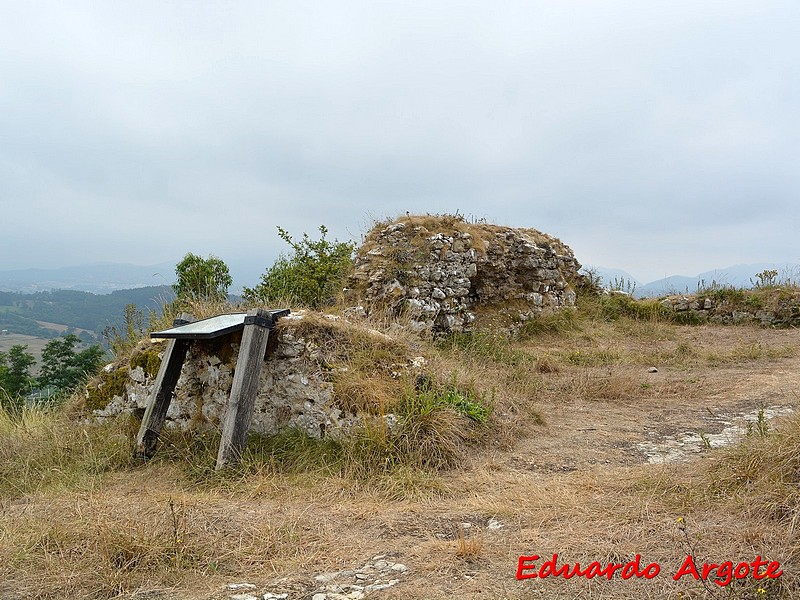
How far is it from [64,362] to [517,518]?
1186cm

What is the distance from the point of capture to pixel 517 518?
150 inches

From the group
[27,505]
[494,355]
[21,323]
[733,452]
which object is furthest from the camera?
[21,323]

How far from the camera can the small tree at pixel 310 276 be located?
34.8 ft

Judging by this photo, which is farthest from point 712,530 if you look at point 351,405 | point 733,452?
point 351,405

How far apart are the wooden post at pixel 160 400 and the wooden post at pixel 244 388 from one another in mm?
821

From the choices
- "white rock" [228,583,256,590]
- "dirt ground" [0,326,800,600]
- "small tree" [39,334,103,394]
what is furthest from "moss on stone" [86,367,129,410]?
"small tree" [39,334,103,394]

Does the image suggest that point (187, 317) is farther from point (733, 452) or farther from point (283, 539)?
point (733, 452)

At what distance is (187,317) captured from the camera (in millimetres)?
6074

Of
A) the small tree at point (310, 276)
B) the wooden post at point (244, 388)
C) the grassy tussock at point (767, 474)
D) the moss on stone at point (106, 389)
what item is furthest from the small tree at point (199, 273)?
the grassy tussock at point (767, 474)

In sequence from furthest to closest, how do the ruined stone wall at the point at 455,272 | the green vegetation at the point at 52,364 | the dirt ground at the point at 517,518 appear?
the green vegetation at the point at 52,364
the ruined stone wall at the point at 455,272
the dirt ground at the point at 517,518

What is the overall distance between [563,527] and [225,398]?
3708mm

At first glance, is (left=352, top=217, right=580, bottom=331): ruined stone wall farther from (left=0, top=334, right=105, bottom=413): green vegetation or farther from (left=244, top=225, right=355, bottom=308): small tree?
(left=0, top=334, right=105, bottom=413): green vegetation

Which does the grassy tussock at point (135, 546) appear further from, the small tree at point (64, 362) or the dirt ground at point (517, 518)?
the small tree at point (64, 362)

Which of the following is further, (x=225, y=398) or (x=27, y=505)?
(x=225, y=398)
